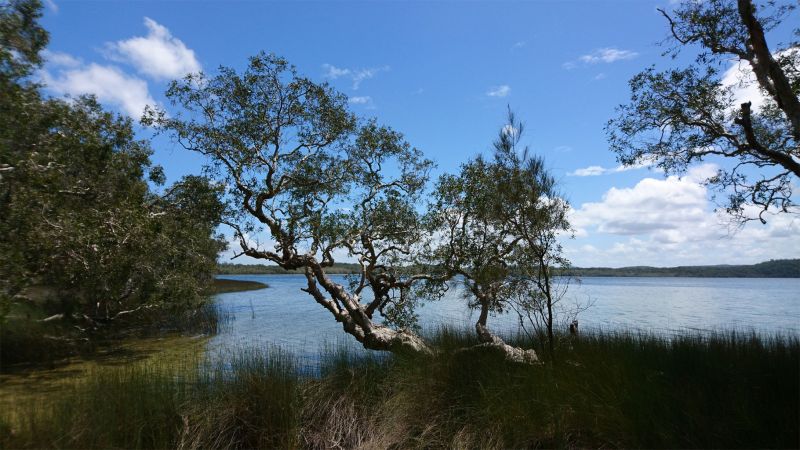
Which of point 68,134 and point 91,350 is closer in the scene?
point 68,134

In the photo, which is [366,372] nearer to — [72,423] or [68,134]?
[72,423]

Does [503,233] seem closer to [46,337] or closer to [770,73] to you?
[770,73]

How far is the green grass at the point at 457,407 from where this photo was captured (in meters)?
3.85

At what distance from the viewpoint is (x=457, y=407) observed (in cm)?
506

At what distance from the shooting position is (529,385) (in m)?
4.97

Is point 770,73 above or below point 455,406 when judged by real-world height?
above

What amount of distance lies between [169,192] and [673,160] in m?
10.5

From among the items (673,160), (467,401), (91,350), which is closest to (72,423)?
(467,401)

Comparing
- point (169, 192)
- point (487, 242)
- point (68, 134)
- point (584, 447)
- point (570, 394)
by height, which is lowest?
point (584, 447)

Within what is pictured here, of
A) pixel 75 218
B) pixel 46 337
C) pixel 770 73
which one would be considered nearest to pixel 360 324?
pixel 75 218

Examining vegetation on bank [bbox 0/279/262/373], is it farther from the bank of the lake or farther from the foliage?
the bank of the lake

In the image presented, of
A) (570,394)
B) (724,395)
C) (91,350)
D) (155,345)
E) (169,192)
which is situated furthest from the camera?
(155,345)

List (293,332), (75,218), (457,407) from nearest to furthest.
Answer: (457,407)
(75,218)
(293,332)

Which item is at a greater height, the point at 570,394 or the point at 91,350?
the point at 570,394
